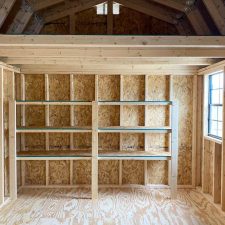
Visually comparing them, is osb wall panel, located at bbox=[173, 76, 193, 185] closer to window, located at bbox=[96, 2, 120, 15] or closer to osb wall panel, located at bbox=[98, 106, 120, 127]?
osb wall panel, located at bbox=[98, 106, 120, 127]

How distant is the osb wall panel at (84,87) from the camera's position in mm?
6996

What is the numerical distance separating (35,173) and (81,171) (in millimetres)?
1007

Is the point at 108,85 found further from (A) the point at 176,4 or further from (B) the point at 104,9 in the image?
(A) the point at 176,4

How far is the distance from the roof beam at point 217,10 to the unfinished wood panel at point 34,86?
3.93 meters

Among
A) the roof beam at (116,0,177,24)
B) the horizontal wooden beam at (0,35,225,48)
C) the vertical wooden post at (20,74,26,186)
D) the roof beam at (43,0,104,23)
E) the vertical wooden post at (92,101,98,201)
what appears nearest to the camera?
the horizontal wooden beam at (0,35,225,48)

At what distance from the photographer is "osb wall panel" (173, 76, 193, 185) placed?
276 inches

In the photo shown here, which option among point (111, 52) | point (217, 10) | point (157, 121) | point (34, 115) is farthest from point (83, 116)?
point (217, 10)

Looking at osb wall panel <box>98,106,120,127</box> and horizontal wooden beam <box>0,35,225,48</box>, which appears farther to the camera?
osb wall panel <box>98,106,120,127</box>

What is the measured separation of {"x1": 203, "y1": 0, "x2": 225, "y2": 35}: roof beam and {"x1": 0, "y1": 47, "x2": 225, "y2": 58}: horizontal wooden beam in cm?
63

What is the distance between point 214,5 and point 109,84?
3.22 m

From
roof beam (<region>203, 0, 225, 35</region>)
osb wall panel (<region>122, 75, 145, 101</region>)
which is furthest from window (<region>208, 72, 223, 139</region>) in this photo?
roof beam (<region>203, 0, 225, 35</region>)

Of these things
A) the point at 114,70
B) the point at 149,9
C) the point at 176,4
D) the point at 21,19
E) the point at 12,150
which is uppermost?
the point at 149,9

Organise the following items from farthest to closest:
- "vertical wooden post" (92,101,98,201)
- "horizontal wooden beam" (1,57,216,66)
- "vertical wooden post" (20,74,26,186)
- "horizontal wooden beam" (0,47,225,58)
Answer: "vertical wooden post" (20,74,26,186)
"vertical wooden post" (92,101,98,201)
"horizontal wooden beam" (1,57,216,66)
"horizontal wooden beam" (0,47,225,58)

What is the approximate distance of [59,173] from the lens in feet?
23.2
